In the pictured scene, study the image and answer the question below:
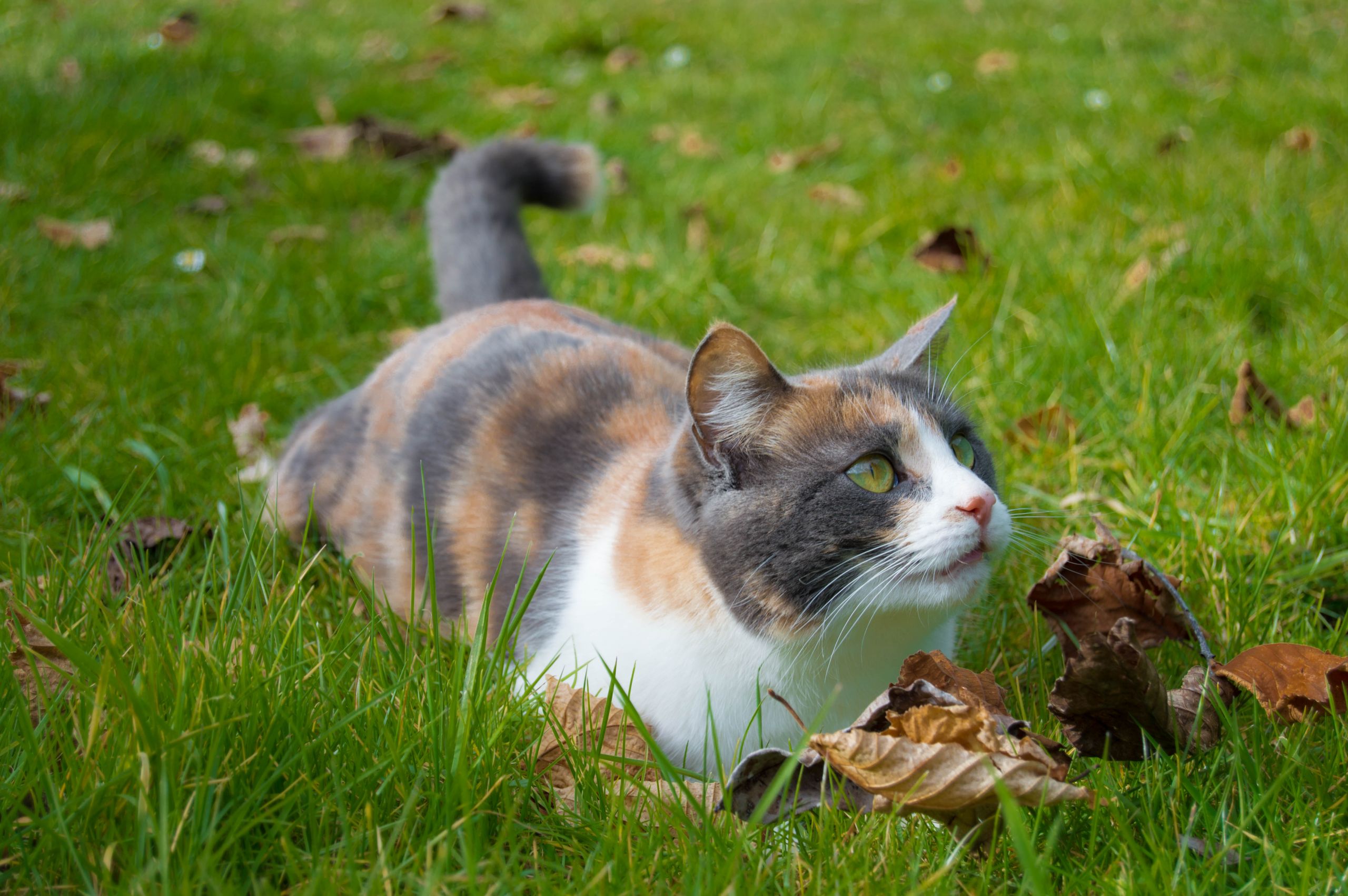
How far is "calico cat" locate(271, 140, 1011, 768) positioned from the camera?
170cm

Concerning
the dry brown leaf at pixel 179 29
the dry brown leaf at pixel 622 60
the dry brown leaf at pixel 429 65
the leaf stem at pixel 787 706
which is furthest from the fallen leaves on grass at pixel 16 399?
the dry brown leaf at pixel 622 60

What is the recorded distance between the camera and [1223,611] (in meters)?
2.07

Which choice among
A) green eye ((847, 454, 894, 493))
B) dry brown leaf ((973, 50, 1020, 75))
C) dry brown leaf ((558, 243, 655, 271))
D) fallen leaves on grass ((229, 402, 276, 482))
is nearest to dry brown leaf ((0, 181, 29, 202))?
fallen leaves on grass ((229, 402, 276, 482))

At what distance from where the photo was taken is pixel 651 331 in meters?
3.48

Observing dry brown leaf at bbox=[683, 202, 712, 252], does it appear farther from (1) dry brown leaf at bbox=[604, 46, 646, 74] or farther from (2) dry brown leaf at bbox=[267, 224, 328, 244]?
(1) dry brown leaf at bbox=[604, 46, 646, 74]

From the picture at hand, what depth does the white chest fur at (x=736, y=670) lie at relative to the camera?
176cm

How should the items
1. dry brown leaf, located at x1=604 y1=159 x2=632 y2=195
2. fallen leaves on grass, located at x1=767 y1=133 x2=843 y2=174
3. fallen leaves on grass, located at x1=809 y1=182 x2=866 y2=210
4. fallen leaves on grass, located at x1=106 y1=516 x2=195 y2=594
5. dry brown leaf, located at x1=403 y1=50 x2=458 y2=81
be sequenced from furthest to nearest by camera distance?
dry brown leaf, located at x1=403 y1=50 x2=458 y2=81, fallen leaves on grass, located at x1=767 y1=133 x2=843 y2=174, dry brown leaf, located at x1=604 y1=159 x2=632 y2=195, fallen leaves on grass, located at x1=809 y1=182 x2=866 y2=210, fallen leaves on grass, located at x1=106 y1=516 x2=195 y2=594

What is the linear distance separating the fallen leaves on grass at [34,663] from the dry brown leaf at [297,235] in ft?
8.16

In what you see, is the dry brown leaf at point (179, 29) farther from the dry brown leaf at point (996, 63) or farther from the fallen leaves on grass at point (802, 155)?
the dry brown leaf at point (996, 63)

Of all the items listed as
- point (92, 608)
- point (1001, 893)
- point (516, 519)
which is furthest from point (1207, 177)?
point (92, 608)

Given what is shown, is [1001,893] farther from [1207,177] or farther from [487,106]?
[487,106]

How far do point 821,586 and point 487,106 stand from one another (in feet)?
15.2

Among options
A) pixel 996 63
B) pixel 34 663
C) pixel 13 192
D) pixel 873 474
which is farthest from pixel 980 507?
pixel 996 63

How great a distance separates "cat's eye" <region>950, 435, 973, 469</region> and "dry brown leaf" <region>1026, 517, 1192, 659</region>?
10.6 inches
